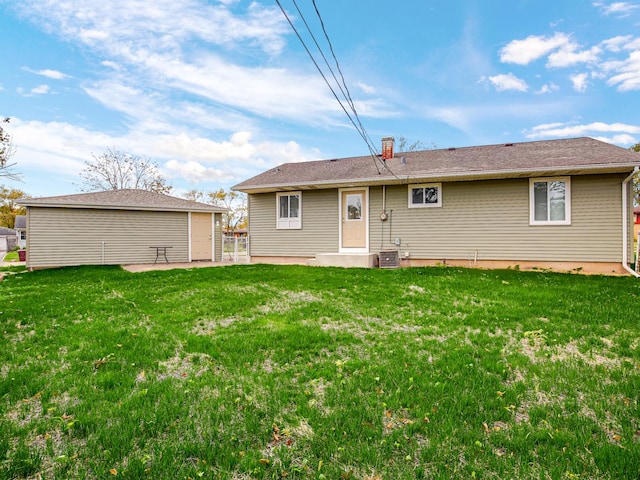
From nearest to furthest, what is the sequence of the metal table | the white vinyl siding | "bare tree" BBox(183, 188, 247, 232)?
the white vinyl siding
the metal table
"bare tree" BBox(183, 188, 247, 232)

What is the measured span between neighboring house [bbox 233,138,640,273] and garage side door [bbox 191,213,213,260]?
10.2ft

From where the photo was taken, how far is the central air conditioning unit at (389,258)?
36.2 ft

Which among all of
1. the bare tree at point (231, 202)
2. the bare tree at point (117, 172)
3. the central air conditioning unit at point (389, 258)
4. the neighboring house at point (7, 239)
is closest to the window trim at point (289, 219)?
the central air conditioning unit at point (389, 258)

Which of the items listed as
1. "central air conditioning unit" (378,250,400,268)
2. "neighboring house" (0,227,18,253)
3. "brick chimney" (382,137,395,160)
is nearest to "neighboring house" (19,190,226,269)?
"brick chimney" (382,137,395,160)

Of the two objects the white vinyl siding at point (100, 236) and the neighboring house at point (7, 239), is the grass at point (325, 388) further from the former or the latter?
the neighboring house at point (7, 239)

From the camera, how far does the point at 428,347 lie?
4172 mm

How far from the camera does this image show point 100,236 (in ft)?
45.0

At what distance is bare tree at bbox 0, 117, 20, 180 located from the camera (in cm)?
1229

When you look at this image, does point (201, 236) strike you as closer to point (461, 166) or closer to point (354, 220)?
point (354, 220)

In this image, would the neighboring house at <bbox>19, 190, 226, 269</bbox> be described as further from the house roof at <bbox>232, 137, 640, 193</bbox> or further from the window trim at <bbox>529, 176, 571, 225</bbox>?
the window trim at <bbox>529, 176, 571, 225</bbox>

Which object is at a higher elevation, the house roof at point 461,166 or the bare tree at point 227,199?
the bare tree at point 227,199

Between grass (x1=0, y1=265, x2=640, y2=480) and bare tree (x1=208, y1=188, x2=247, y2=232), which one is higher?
bare tree (x1=208, y1=188, x2=247, y2=232)

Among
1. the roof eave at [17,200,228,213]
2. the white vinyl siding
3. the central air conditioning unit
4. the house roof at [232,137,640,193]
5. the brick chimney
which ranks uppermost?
the brick chimney

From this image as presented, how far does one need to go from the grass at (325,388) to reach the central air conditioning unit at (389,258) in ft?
14.8
